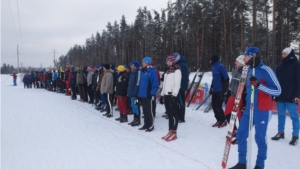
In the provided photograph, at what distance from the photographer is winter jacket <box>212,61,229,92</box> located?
653cm

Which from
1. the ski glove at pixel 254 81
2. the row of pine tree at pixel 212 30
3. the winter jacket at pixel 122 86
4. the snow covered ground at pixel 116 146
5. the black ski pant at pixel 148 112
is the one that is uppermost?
the row of pine tree at pixel 212 30

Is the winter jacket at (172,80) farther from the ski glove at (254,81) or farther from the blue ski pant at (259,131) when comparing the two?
the ski glove at (254,81)

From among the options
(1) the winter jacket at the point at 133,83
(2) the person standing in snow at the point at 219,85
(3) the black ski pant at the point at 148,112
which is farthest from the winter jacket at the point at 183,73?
(1) the winter jacket at the point at 133,83

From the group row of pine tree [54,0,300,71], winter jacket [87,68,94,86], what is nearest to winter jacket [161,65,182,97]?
winter jacket [87,68,94,86]

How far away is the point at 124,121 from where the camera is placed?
800 cm

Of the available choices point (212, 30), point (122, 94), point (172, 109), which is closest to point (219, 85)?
point (172, 109)

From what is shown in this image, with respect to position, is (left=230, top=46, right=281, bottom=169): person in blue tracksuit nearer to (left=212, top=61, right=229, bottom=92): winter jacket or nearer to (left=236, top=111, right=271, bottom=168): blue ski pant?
(left=236, top=111, right=271, bottom=168): blue ski pant

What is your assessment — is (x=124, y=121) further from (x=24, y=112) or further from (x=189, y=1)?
(x=189, y=1)

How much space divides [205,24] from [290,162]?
3103cm

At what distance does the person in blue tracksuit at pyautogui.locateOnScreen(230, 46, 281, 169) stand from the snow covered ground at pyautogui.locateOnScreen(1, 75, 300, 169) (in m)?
0.67

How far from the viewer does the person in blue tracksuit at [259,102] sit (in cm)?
360

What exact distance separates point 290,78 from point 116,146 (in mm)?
4213

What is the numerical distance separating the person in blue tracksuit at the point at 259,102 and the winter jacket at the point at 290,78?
1.87m

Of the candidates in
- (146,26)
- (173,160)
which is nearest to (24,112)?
(173,160)
